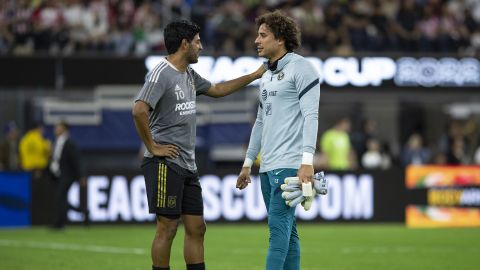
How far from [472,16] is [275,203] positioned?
18.5 metres

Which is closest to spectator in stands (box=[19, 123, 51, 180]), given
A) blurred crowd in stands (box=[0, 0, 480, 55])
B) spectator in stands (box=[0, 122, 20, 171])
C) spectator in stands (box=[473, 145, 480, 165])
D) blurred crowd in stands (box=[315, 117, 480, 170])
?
spectator in stands (box=[0, 122, 20, 171])

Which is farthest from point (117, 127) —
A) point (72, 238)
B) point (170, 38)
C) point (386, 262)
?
point (170, 38)

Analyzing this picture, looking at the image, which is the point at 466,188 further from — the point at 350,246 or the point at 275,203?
the point at 275,203

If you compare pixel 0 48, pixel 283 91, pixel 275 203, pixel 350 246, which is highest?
pixel 0 48

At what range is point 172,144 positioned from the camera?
27.6 ft

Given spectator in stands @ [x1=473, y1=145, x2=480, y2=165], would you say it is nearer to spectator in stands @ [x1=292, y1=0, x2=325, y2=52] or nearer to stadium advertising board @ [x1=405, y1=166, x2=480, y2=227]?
stadium advertising board @ [x1=405, y1=166, x2=480, y2=227]

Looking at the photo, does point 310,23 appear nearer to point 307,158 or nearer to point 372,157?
point 372,157

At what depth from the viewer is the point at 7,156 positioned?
22.0 metres

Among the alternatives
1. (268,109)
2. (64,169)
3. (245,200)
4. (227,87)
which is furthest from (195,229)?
(245,200)

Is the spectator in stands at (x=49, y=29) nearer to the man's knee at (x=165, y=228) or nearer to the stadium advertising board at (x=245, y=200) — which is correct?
the stadium advertising board at (x=245, y=200)

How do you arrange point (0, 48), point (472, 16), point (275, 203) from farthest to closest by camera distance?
point (472, 16)
point (0, 48)
point (275, 203)

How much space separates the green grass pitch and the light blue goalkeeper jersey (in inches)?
159

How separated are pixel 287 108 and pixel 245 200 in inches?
466

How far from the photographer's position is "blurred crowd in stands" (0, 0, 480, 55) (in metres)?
21.8
